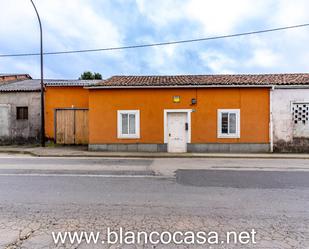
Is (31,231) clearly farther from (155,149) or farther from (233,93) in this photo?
(233,93)

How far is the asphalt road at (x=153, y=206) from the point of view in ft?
12.9

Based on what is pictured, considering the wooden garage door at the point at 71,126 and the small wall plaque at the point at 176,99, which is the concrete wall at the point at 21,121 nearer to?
the wooden garage door at the point at 71,126

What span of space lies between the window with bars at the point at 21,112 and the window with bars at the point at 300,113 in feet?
54.6

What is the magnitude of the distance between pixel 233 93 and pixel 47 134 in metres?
12.2

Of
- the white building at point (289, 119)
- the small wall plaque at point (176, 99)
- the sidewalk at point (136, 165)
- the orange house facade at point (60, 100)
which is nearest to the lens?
the sidewalk at point (136, 165)

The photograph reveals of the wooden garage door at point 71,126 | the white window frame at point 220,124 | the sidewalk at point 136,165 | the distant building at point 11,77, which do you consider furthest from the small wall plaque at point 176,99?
the distant building at point 11,77

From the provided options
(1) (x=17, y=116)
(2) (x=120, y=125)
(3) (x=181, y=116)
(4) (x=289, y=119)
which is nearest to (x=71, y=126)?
(1) (x=17, y=116)

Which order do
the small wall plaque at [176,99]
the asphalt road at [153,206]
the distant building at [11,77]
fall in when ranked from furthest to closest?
the distant building at [11,77]
the small wall plaque at [176,99]
the asphalt road at [153,206]

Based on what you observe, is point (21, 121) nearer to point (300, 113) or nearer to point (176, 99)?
point (176, 99)

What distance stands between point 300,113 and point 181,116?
6492 millimetres

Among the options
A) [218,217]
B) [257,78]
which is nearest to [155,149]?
[257,78]

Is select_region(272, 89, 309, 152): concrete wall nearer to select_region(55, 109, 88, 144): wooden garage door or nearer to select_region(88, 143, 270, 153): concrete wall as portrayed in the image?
select_region(88, 143, 270, 153): concrete wall

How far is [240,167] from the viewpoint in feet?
31.2

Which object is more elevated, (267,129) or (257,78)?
(257,78)
